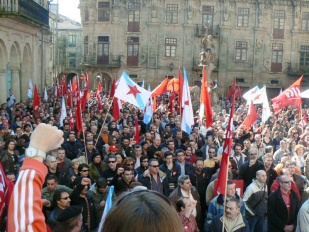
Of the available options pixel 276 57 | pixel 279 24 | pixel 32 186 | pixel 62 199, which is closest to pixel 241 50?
pixel 276 57

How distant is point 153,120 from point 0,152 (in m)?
8.71

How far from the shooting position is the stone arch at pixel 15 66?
888 inches

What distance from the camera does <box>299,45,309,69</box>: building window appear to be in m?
41.5

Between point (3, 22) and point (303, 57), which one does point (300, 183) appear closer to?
point (3, 22)

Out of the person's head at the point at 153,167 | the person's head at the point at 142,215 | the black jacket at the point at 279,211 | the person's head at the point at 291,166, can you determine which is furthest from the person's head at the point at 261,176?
the person's head at the point at 142,215

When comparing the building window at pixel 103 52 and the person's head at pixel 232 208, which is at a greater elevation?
the building window at pixel 103 52

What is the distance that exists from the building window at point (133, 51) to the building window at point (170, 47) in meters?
2.74

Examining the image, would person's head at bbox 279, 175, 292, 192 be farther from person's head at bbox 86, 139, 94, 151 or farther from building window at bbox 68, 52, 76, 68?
building window at bbox 68, 52, 76, 68

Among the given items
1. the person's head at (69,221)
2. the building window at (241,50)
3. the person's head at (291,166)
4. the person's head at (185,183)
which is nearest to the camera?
the person's head at (69,221)

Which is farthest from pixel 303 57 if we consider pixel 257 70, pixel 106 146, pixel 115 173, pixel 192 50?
pixel 115 173

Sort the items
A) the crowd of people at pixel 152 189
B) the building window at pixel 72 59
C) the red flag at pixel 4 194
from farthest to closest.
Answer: the building window at pixel 72 59, the red flag at pixel 4 194, the crowd of people at pixel 152 189

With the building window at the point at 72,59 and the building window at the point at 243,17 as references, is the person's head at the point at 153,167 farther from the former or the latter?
the building window at the point at 72,59

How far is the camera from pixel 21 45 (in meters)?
23.0

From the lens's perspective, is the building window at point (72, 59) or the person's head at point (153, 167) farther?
the building window at point (72, 59)
